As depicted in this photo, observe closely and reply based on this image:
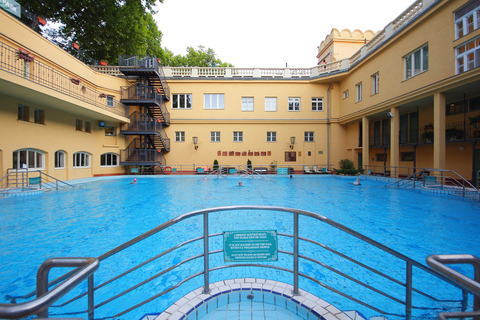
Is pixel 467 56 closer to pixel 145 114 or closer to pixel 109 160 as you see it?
pixel 145 114

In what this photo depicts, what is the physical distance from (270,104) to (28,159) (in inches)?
830

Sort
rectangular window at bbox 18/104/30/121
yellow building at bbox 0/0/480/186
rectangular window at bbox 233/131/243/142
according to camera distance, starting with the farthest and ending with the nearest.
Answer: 1. rectangular window at bbox 233/131/243/142
2. rectangular window at bbox 18/104/30/121
3. yellow building at bbox 0/0/480/186

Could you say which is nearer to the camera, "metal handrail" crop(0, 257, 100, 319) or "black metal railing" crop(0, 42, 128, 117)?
"metal handrail" crop(0, 257, 100, 319)

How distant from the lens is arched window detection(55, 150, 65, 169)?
57.7 feet

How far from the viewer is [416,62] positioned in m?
15.4

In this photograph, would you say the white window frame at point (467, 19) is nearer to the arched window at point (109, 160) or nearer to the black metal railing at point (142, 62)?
the black metal railing at point (142, 62)

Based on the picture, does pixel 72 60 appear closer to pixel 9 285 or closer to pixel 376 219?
pixel 9 285

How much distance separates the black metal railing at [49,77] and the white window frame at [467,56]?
878 inches

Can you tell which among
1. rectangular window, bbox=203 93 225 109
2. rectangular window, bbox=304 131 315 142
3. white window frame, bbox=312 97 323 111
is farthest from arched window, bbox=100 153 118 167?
white window frame, bbox=312 97 323 111

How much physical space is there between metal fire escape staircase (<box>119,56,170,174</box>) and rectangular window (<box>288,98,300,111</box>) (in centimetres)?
1322

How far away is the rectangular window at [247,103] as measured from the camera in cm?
2567

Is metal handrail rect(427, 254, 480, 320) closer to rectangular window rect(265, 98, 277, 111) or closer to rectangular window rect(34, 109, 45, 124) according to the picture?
rectangular window rect(34, 109, 45, 124)

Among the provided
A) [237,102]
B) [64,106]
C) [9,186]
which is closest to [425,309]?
[9,186]

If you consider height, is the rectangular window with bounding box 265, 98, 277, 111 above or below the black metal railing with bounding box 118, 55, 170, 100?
below
